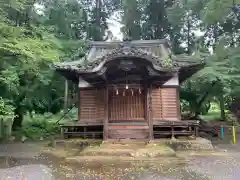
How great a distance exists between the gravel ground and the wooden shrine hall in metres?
3.01

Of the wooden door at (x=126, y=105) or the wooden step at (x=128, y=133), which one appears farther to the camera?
the wooden door at (x=126, y=105)

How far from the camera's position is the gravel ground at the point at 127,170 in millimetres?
7906

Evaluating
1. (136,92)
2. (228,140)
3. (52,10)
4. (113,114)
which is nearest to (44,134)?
(113,114)

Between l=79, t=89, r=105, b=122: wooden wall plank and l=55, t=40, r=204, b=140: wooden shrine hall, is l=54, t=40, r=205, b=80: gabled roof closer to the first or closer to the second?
l=55, t=40, r=204, b=140: wooden shrine hall

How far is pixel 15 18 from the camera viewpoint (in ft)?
51.0

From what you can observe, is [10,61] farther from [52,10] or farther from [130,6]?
[130,6]

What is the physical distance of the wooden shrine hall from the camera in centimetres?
1175

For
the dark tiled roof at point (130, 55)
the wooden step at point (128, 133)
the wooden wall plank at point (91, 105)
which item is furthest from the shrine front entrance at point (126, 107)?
the dark tiled roof at point (130, 55)

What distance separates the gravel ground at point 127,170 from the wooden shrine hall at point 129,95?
3013 millimetres

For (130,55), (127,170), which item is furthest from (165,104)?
(127,170)

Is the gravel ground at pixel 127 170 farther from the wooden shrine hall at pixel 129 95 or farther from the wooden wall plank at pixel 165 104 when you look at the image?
the wooden wall plank at pixel 165 104

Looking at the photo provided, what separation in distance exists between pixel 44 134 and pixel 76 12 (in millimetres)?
12989

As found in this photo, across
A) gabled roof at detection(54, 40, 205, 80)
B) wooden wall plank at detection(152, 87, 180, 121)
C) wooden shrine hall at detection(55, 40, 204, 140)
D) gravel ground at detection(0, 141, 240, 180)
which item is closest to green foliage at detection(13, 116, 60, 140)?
wooden shrine hall at detection(55, 40, 204, 140)

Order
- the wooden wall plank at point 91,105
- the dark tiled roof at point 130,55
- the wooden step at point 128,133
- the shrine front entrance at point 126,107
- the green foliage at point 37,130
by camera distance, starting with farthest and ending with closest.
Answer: the green foliage at point 37,130 < the wooden wall plank at point 91,105 < the shrine front entrance at point 126,107 < the wooden step at point 128,133 < the dark tiled roof at point 130,55
